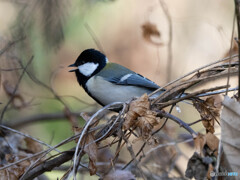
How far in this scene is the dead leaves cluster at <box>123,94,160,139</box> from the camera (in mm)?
1400

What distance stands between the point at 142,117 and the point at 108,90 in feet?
3.91

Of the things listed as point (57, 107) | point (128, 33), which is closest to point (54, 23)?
point (57, 107)

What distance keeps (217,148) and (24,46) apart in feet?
5.62

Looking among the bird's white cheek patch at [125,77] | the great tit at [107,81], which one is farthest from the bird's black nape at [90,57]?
the bird's white cheek patch at [125,77]

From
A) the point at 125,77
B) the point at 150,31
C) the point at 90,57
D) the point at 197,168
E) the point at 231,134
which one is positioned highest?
the point at 150,31

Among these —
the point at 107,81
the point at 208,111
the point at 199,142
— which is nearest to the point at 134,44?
the point at 107,81

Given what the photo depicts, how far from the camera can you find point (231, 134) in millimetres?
1135

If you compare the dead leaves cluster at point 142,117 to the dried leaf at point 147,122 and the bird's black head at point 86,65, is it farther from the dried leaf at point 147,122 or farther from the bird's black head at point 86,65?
the bird's black head at point 86,65

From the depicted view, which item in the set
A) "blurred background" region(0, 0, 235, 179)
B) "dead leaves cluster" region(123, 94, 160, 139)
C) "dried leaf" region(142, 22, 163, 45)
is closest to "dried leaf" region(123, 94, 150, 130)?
"dead leaves cluster" region(123, 94, 160, 139)

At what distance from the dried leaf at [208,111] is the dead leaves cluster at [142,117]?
0.22 metres

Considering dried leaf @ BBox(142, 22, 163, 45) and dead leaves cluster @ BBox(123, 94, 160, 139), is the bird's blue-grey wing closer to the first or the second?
dried leaf @ BBox(142, 22, 163, 45)

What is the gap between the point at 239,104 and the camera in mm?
1139

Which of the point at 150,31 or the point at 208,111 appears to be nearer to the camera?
the point at 208,111

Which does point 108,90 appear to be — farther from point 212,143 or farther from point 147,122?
point 212,143
